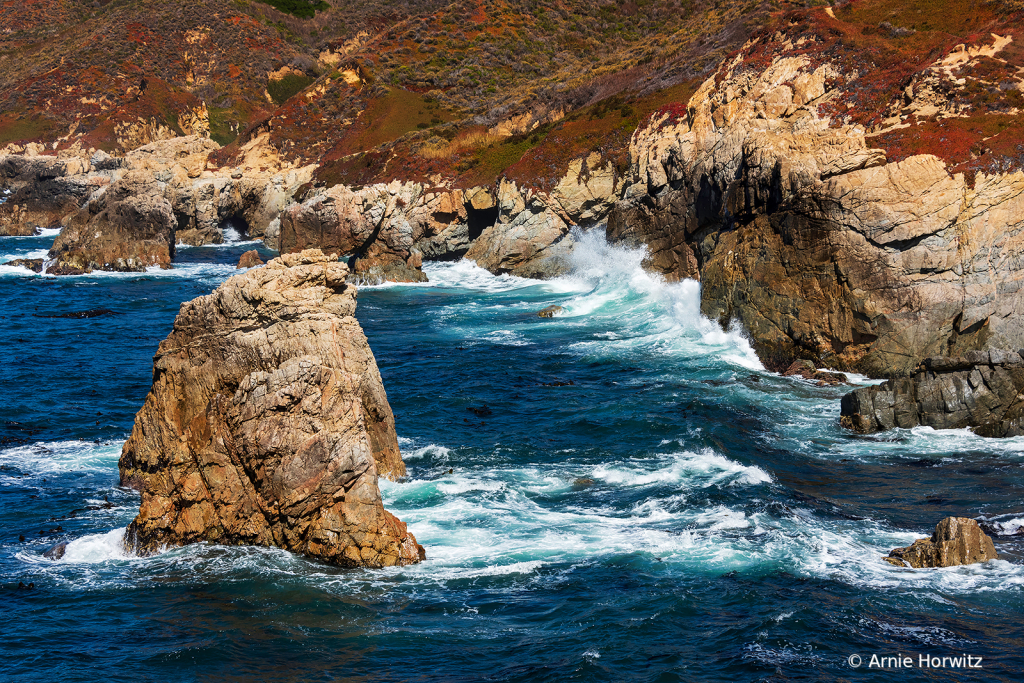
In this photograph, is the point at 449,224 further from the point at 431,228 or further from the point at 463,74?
the point at 463,74

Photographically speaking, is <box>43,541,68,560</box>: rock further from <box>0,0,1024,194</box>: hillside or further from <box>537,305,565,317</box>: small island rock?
<box>0,0,1024,194</box>: hillside

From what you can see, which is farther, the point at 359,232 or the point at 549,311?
the point at 359,232

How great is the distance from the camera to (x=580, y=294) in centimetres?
4631

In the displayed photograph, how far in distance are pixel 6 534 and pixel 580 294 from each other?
32.9 m

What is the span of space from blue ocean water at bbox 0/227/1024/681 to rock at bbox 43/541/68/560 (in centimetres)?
29

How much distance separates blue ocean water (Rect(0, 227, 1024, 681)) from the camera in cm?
1304

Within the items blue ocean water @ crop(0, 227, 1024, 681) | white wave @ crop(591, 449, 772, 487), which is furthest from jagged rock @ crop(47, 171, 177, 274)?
white wave @ crop(591, 449, 772, 487)

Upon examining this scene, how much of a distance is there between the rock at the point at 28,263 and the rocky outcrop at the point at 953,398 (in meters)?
50.8

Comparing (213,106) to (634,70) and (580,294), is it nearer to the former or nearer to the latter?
(634,70)

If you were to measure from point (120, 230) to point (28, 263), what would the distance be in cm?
613

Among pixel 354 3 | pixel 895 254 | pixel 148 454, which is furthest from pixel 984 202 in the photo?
pixel 354 3

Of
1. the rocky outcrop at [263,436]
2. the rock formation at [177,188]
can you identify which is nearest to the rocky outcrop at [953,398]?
the rocky outcrop at [263,436]

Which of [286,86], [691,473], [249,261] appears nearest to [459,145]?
[249,261]

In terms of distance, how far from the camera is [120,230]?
5531 centimetres
